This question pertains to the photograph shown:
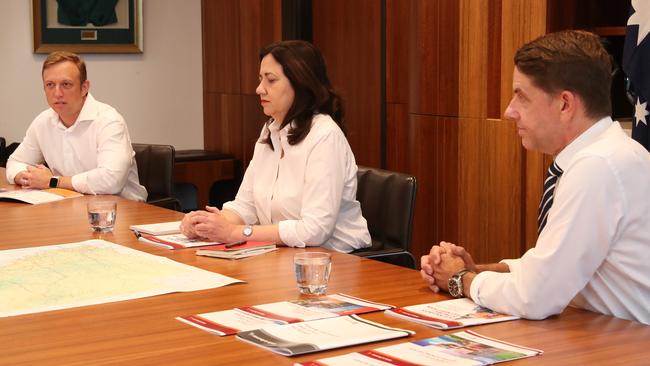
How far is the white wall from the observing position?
6914 mm

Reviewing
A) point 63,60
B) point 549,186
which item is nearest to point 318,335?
point 549,186

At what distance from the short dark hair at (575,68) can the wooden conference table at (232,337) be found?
48cm

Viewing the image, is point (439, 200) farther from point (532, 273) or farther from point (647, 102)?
point (532, 273)

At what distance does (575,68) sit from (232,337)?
0.96 m

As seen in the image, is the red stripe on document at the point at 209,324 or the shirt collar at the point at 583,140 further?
the shirt collar at the point at 583,140

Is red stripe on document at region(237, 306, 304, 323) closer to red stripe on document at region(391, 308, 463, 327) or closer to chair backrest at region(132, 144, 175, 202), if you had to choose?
red stripe on document at region(391, 308, 463, 327)

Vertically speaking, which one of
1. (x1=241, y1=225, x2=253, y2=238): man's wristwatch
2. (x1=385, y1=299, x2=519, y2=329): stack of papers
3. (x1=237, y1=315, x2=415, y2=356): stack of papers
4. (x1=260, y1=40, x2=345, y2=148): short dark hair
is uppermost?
(x1=260, y1=40, x2=345, y2=148): short dark hair

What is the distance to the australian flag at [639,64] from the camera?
146 inches

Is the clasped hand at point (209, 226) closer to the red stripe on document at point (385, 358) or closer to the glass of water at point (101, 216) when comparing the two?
the glass of water at point (101, 216)

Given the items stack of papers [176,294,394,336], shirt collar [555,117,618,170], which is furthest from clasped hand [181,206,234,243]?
shirt collar [555,117,618,170]

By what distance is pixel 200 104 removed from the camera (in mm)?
7688

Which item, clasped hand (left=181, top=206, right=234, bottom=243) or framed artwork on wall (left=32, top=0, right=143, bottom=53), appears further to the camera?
framed artwork on wall (left=32, top=0, right=143, bottom=53)

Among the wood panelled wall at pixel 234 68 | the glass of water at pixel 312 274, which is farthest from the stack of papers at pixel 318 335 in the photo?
the wood panelled wall at pixel 234 68

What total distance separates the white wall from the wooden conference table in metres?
4.66
